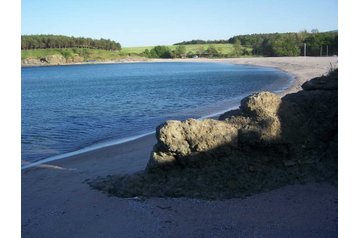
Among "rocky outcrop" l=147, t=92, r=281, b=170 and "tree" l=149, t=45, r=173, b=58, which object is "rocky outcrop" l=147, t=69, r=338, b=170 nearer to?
"rocky outcrop" l=147, t=92, r=281, b=170

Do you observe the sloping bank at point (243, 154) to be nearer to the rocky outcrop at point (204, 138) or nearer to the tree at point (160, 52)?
the rocky outcrop at point (204, 138)

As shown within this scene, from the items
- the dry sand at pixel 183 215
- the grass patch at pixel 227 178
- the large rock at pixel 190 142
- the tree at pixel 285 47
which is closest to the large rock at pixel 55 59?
the tree at pixel 285 47

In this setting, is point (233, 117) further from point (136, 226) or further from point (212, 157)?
point (136, 226)

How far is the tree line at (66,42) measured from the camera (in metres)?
141

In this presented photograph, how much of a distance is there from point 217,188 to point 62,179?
3.75 m

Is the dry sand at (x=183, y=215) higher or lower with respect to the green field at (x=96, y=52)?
lower

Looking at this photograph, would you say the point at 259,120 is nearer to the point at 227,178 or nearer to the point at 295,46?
the point at 227,178

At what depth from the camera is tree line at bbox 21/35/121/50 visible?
463 ft

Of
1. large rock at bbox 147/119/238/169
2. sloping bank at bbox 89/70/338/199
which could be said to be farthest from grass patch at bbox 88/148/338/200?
large rock at bbox 147/119/238/169

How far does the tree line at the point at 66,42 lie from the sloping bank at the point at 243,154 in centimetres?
13132

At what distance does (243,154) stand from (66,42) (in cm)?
16517

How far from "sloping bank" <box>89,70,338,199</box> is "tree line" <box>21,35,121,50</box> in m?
131

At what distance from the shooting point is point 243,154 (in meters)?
6.78
